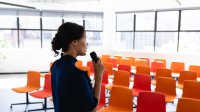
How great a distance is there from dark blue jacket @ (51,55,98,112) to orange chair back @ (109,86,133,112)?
2392 millimetres

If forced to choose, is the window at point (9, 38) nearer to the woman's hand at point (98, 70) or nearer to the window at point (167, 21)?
the window at point (167, 21)

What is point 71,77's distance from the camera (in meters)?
1.31

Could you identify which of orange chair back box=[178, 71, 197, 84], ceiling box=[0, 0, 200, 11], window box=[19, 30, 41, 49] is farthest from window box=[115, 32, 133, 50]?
orange chair back box=[178, 71, 197, 84]

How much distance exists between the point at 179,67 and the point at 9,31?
7.12 metres

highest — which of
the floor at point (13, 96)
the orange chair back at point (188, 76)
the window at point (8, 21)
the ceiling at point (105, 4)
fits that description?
the ceiling at point (105, 4)

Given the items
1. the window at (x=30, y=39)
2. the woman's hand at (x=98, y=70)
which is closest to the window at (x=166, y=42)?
the window at (x=30, y=39)

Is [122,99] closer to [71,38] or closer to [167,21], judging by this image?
[71,38]

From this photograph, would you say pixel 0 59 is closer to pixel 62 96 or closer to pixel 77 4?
pixel 77 4

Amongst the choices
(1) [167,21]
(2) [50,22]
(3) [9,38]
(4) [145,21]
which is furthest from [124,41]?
(3) [9,38]

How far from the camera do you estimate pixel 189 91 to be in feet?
13.7

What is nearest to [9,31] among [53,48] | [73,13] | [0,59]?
[0,59]

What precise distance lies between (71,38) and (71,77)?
0.27 metres

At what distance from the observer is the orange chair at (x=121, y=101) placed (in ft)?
12.1

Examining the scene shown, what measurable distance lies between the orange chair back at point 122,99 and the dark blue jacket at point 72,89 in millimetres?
2392
